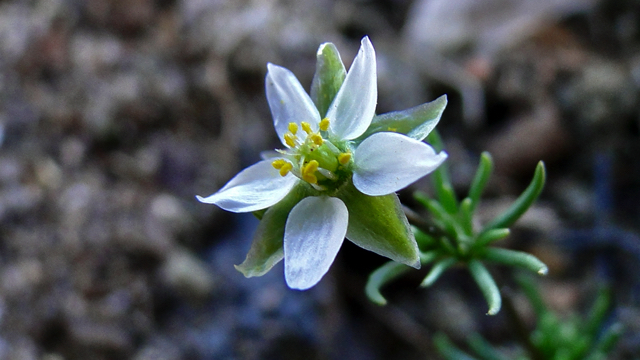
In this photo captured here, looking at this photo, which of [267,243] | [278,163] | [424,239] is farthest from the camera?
[424,239]

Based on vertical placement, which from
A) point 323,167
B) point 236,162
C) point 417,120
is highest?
point 417,120

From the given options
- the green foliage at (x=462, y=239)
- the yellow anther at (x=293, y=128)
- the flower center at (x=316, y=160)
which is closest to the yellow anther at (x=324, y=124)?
the flower center at (x=316, y=160)

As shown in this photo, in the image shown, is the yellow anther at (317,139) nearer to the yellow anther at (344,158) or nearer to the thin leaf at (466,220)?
the yellow anther at (344,158)

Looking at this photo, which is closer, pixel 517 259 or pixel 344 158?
pixel 344 158

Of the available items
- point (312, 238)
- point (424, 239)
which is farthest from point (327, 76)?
point (424, 239)

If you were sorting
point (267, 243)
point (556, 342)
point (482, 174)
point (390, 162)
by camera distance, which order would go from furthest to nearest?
point (556, 342), point (482, 174), point (267, 243), point (390, 162)

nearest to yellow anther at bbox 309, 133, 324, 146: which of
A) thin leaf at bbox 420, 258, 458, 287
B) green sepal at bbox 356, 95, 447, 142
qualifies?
green sepal at bbox 356, 95, 447, 142

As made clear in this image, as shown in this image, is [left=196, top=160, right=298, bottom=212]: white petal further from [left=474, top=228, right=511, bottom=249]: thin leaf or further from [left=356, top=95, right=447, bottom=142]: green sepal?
[left=474, top=228, right=511, bottom=249]: thin leaf

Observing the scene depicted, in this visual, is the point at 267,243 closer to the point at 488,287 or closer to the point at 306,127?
the point at 306,127
